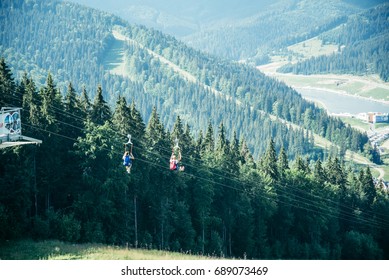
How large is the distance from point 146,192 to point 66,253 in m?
19.3

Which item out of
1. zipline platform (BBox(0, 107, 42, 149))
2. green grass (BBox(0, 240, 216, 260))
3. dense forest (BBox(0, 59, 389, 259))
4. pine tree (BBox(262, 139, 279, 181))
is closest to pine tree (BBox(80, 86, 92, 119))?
dense forest (BBox(0, 59, 389, 259))

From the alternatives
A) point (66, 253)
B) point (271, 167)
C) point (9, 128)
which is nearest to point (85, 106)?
point (9, 128)

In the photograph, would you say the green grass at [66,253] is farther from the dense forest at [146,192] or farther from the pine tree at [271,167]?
the pine tree at [271,167]

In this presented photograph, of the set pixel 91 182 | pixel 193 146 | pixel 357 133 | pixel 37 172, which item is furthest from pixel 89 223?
pixel 357 133

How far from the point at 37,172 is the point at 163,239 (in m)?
14.2

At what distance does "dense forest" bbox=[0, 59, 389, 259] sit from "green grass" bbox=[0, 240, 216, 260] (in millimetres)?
2805

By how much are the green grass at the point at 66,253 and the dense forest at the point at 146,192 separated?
9.20ft

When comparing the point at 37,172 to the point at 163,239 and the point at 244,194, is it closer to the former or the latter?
the point at 163,239

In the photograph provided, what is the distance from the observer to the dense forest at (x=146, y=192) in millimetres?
39875

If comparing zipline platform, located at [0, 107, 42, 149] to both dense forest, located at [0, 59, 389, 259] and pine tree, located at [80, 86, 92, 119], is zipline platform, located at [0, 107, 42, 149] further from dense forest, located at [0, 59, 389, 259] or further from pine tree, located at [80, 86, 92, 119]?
pine tree, located at [80, 86, 92, 119]

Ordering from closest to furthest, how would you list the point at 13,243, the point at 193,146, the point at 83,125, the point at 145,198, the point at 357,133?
the point at 13,243 < the point at 83,125 < the point at 145,198 < the point at 193,146 < the point at 357,133

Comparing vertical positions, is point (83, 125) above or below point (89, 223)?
above

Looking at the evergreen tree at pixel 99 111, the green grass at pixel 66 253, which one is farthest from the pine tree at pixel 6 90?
the green grass at pixel 66 253

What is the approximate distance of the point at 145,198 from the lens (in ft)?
160
